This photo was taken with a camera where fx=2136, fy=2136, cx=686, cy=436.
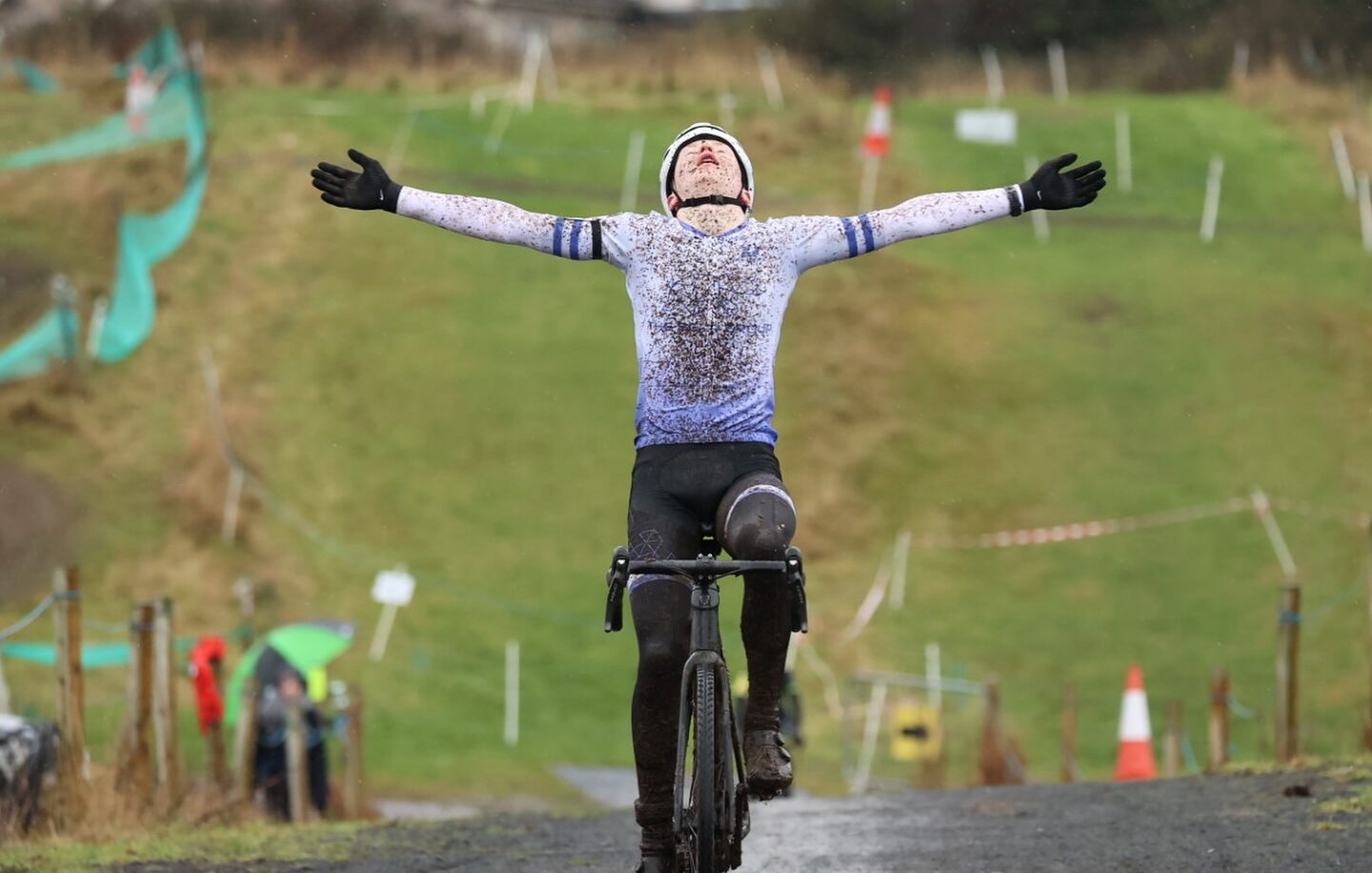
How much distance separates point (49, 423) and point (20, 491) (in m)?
1.97

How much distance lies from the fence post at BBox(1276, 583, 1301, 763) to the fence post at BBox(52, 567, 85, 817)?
24.2ft

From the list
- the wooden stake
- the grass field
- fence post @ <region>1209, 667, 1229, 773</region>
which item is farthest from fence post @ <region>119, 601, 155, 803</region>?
the grass field

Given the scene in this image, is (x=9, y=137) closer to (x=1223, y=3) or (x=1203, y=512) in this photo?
(x=1203, y=512)

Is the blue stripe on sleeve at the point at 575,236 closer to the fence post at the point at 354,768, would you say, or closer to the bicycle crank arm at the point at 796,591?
the bicycle crank arm at the point at 796,591

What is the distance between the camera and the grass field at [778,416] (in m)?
23.4

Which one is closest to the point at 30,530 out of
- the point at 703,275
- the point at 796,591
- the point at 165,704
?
the point at 165,704

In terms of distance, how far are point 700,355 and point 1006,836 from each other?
3.45 m

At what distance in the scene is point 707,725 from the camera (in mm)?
6676

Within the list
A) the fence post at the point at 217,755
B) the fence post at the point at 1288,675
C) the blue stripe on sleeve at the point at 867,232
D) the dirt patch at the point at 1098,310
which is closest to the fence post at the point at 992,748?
the fence post at the point at 1288,675

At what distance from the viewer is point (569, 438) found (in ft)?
96.3

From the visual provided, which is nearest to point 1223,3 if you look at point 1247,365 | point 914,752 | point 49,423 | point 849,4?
point 849,4

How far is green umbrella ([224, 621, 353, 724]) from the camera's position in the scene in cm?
1619

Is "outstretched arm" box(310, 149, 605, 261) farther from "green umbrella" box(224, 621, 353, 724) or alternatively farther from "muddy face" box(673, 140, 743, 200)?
"green umbrella" box(224, 621, 353, 724)

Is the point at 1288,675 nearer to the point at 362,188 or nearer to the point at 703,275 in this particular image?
the point at 703,275
